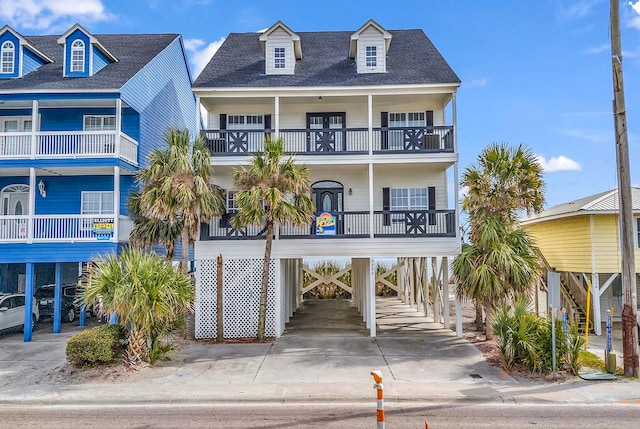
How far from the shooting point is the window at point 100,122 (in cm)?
1922

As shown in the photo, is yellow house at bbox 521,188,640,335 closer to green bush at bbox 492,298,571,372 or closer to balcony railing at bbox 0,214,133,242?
green bush at bbox 492,298,571,372

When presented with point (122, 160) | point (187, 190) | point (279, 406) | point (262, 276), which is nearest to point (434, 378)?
point (279, 406)

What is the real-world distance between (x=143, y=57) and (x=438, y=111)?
13.2 metres

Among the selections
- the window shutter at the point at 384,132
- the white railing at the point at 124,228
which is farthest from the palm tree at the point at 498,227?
the white railing at the point at 124,228

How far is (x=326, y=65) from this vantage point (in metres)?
19.6

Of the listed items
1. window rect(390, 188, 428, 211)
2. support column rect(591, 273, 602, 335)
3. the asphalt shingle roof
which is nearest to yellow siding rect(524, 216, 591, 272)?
support column rect(591, 273, 602, 335)

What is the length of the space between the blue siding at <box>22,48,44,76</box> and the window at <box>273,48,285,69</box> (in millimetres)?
10187

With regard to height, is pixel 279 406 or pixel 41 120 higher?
pixel 41 120

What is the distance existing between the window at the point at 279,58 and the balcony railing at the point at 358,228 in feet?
22.1

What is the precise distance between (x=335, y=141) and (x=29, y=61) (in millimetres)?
13309

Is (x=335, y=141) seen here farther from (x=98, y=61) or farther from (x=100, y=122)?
(x=98, y=61)

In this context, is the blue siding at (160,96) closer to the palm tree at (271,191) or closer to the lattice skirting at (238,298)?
the lattice skirting at (238,298)

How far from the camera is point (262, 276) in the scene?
16.1 meters

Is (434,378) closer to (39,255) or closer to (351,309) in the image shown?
(351,309)
